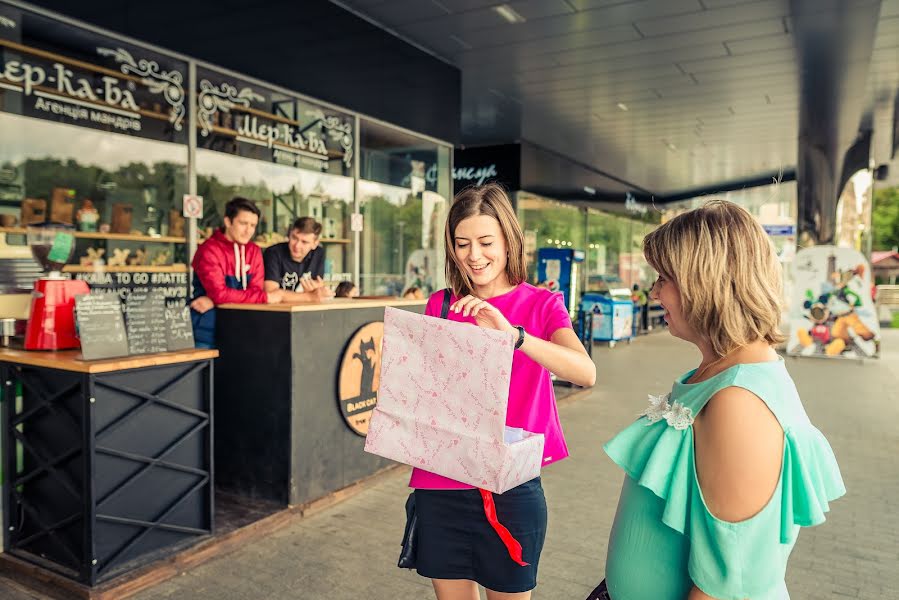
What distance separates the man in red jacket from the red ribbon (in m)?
2.63

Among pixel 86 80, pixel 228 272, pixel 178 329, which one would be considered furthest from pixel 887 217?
pixel 178 329

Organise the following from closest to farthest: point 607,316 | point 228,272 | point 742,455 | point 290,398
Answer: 1. point 742,455
2. point 290,398
3. point 228,272
4. point 607,316

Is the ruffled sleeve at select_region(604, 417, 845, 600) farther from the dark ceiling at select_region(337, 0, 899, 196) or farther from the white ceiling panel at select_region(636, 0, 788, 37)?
the white ceiling panel at select_region(636, 0, 788, 37)

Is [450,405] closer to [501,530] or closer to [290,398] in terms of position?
[501,530]

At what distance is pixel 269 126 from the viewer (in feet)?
20.6

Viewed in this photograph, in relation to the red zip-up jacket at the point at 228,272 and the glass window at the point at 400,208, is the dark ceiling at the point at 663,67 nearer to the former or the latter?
the glass window at the point at 400,208

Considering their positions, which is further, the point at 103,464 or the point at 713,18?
the point at 713,18

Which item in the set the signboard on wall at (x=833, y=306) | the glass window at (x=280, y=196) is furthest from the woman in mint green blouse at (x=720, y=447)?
the signboard on wall at (x=833, y=306)

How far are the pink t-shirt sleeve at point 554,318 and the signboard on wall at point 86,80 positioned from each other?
4260 millimetres

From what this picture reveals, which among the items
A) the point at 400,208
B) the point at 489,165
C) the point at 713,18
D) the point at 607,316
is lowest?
the point at 607,316

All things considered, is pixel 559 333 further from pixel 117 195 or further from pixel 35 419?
pixel 117 195

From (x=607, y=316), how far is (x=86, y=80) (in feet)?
33.1

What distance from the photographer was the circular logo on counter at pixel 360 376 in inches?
158

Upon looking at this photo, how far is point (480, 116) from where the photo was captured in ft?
36.5
